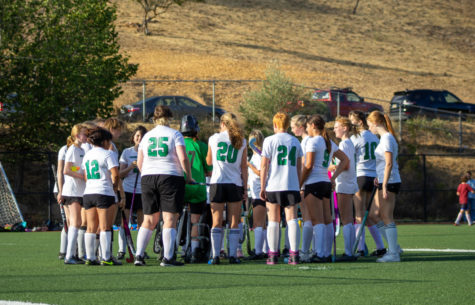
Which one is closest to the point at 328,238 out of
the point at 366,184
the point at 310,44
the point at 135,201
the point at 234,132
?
the point at 366,184

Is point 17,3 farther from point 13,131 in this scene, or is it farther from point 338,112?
point 338,112

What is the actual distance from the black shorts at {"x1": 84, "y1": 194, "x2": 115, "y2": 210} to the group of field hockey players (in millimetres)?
12

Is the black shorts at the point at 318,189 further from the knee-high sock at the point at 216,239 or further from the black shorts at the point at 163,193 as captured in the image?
the black shorts at the point at 163,193

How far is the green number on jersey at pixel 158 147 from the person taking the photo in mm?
9703

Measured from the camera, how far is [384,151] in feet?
34.7

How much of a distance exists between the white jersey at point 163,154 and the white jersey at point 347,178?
2.56 meters

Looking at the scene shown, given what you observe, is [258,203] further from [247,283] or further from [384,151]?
[247,283]

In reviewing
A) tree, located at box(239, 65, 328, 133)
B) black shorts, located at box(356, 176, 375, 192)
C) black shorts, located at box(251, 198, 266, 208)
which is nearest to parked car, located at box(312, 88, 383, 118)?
tree, located at box(239, 65, 328, 133)

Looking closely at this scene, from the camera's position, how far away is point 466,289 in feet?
24.3

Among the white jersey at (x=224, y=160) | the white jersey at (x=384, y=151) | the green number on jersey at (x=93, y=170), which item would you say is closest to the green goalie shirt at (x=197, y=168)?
the white jersey at (x=224, y=160)

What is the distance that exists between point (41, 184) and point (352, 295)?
23994 mm

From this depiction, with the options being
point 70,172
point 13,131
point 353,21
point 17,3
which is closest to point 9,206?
point 13,131

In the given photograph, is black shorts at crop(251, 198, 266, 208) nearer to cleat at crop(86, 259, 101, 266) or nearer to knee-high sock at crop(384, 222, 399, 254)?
knee-high sock at crop(384, 222, 399, 254)

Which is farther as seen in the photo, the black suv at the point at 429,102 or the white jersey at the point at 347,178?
the black suv at the point at 429,102
